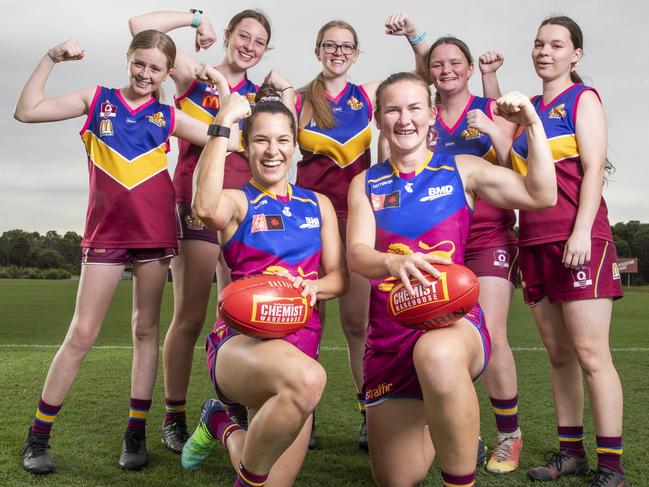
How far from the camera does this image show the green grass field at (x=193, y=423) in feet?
11.1

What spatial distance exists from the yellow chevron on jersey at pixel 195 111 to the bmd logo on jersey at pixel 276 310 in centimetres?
171

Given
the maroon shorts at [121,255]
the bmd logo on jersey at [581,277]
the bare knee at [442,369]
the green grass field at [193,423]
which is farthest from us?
the maroon shorts at [121,255]

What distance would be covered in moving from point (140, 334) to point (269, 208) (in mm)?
1263

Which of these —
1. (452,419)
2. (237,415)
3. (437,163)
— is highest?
Result: (437,163)

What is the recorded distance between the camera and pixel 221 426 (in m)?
3.19

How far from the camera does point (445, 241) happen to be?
113 inches

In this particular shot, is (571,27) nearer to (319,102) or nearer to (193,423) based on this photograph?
(319,102)

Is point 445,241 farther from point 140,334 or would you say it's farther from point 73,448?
point 73,448

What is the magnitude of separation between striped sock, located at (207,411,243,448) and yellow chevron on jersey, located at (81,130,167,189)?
4.08ft

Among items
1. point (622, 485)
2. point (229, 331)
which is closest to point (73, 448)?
point (229, 331)

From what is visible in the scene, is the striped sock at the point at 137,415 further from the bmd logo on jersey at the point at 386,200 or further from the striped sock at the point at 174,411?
the bmd logo on jersey at the point at 386,200

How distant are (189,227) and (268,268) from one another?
1.14 metres

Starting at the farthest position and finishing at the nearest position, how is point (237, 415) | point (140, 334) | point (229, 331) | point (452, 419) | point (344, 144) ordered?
point (344, 144) < point (140, 334) < point (237, 415) < point (229, 331) < point (452, 419)

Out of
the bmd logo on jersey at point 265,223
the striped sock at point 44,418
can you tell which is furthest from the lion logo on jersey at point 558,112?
the striped sock at point 44,418
